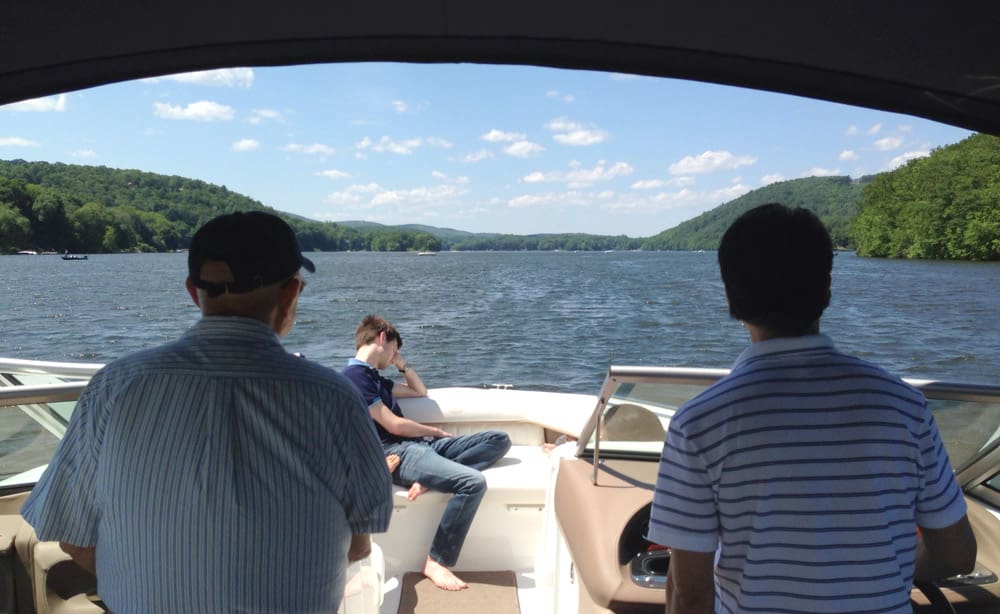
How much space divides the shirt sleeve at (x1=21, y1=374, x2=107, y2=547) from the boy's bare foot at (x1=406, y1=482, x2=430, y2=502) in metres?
1.85

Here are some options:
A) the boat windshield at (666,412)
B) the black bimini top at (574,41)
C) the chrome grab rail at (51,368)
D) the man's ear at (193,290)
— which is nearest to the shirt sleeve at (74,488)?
the man's ear at (193,290)

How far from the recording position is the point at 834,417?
854mm

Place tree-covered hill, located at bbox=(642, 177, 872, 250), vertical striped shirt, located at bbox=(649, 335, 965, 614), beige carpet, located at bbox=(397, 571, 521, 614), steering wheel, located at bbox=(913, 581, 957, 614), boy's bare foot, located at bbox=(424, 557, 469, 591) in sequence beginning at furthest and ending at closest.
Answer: tree-covered hill, located at bbox=(642, 177, 872, 250)
boy's bare foot, located at bbox=(424, 557, 469, 591)
beige carpet, located at bbox=(397, 571, 521, 614)
steering wheel, located at bbox=(913, 581, 957, 614)
vertical striped shirt, located at bbox=(649, 335, 965, 614)

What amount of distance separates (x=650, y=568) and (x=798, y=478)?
1014 mm

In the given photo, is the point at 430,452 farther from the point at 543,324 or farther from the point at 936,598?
the point at 543,324

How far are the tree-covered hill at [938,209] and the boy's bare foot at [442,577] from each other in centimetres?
4060

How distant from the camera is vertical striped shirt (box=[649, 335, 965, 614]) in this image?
851 millimetres

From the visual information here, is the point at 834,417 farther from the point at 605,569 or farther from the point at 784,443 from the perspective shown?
the point at 605,569

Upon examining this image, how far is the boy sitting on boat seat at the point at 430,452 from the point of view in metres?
2.81

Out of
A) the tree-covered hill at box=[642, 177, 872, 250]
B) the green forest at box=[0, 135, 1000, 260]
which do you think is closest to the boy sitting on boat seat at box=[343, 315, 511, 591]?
the tree-covered hill at box=[642, 177, 872, 250]

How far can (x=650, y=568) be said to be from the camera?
5.80 feet

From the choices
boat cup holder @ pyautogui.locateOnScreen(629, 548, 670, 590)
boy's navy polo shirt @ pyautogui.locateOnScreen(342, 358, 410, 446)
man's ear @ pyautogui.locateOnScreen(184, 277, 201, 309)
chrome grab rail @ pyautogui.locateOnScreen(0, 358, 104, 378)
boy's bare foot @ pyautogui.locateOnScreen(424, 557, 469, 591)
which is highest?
man's ear @ pyautogui.locateOnScreen(184, 277, 201, 309)

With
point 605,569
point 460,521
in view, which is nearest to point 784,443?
point 605,569

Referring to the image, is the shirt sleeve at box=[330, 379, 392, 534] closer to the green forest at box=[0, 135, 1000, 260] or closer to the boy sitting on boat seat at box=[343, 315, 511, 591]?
the boy sitting on boat seat at box=[343, 315, 511, 591]
